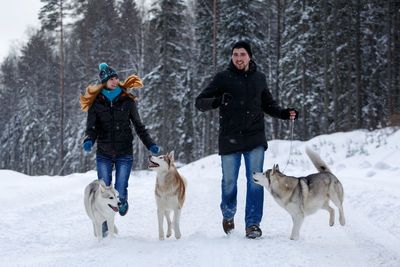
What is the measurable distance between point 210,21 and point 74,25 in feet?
34.2

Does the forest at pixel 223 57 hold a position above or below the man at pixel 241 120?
above

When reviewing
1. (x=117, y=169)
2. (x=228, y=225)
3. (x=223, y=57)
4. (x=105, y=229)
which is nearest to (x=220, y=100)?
(x=228, y=225)

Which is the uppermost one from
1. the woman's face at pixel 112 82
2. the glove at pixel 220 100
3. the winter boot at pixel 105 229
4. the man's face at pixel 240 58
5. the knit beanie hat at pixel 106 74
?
the man's face at pixel 240 58

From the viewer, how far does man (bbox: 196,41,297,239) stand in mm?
5539

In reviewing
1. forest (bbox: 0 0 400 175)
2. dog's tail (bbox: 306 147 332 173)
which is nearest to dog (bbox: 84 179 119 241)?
dog's tail (bbox: 306 147 332 173)

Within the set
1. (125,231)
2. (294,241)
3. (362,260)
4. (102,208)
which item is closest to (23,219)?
(125,231)

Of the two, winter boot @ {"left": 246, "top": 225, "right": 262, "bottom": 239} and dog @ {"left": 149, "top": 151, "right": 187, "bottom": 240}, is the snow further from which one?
dog @ {"left": 149, "top": 151, "right": 187, "bottom": 240}

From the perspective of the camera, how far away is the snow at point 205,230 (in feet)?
14.9

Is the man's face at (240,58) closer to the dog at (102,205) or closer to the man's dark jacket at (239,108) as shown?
the man's dark jacket at (239,108)

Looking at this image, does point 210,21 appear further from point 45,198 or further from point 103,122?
point 103,122

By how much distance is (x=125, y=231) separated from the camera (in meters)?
6.99

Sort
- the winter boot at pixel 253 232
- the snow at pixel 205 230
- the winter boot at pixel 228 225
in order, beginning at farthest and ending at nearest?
the winter boot at pixel 228 225
the winter boot at pixel 253 232
the snow at pixel 205 230

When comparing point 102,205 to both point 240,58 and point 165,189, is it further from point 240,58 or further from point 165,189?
point 240,58

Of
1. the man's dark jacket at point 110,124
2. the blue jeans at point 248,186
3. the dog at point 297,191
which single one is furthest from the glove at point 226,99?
the man's dark jacket at point 110,124
